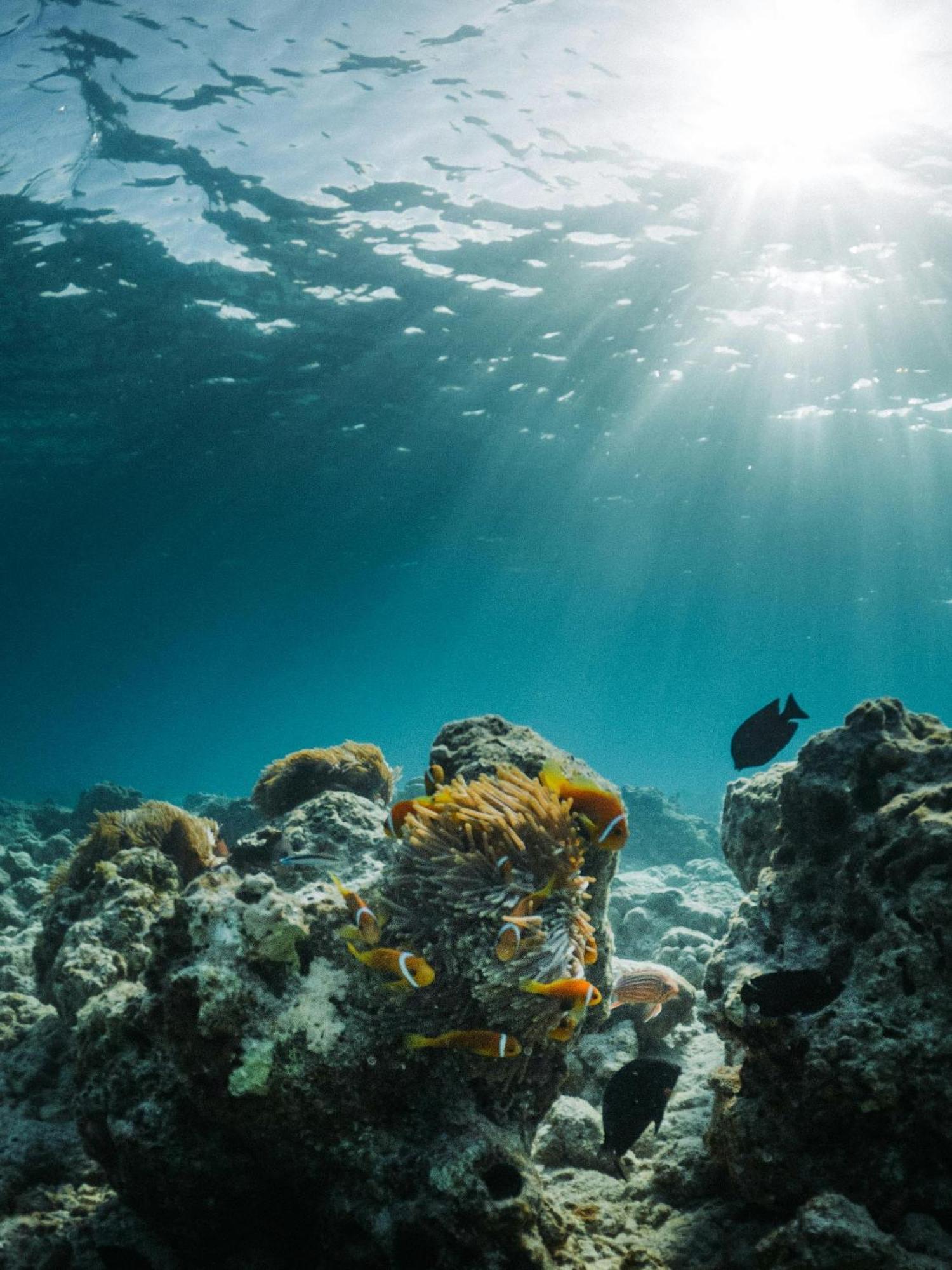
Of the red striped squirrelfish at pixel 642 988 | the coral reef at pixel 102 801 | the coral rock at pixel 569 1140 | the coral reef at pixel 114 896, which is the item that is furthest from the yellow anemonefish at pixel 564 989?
the coral reef at pixel 102 801

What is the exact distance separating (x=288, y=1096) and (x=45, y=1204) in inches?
57.0

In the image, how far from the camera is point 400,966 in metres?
2.36

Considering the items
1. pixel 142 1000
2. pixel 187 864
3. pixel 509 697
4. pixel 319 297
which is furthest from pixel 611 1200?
pixel 509 697

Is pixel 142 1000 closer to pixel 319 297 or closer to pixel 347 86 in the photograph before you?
pixel 347 86

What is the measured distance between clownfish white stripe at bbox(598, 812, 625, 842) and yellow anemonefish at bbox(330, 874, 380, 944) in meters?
1.02

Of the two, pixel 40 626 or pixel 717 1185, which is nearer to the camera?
pixel 717 1185

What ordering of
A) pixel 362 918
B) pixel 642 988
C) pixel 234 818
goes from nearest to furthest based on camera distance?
pixel 362 918 < pixel 642 988 < pixel 234 818

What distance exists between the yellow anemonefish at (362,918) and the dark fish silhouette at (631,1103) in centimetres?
123

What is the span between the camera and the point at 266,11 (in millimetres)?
9125

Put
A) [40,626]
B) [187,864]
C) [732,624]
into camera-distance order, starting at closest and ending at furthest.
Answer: [187,864]
[40,626]
[732,624]

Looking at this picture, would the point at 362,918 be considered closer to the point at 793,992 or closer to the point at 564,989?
the point at 564,989

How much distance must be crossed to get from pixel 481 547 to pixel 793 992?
3016cm

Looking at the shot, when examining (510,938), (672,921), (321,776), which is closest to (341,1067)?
(510,938)

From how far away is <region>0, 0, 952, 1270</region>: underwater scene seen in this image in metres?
2.26
